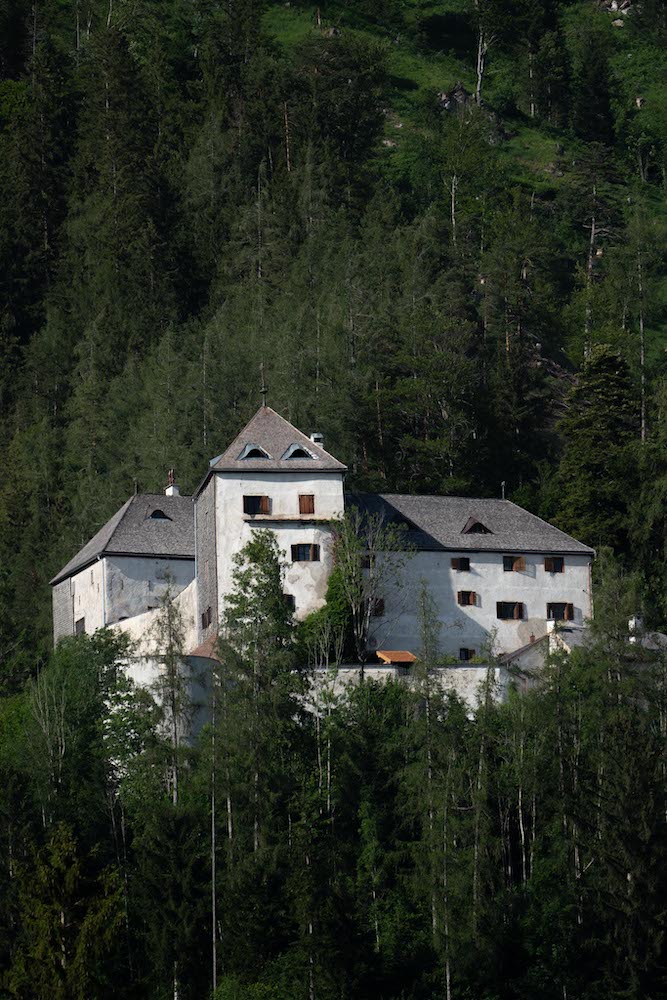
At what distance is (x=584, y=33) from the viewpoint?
156750 mm

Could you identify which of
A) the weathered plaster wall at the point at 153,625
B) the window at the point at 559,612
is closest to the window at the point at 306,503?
the weathered plaster wall at the point at 153,625

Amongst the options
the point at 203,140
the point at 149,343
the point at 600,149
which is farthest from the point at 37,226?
the point at 600,149

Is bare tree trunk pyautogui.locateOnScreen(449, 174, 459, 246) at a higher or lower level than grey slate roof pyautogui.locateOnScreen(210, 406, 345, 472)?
higher

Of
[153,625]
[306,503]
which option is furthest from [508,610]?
[153,625]

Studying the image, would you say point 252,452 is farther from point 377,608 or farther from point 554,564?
point 554,564

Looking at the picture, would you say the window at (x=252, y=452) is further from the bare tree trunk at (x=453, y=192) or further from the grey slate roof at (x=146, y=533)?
the bare tree trunk at (x=453, y=192)

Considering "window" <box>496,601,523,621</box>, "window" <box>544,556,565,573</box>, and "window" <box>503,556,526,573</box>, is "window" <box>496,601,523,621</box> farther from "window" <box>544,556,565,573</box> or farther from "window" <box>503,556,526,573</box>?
"window" <box>544,556,565,573</box>

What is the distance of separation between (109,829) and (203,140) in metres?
69.7

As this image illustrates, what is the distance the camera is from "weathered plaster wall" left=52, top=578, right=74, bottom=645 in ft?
250

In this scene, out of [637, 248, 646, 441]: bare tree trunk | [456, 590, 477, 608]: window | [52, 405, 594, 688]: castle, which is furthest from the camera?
[637, 248, 646, 441]: bare tree trunk

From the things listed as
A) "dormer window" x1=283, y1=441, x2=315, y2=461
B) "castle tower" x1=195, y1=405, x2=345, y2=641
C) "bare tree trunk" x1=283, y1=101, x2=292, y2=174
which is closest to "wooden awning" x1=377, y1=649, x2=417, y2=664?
"castle tower" x1=195, y1=405, x2=345, y2=641

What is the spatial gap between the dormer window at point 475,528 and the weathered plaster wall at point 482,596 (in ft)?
4.22

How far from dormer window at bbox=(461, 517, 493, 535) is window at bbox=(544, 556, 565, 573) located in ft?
7.87

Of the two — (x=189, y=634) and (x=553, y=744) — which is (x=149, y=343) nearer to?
(x=189, y=634)
